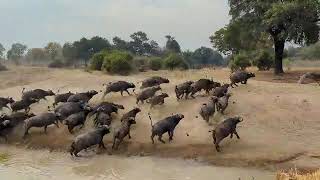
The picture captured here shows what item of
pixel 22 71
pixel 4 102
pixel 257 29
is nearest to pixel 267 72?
pixel 257 29

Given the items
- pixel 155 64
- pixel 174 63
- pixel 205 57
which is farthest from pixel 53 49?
pixel 174 63

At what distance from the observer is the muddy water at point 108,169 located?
14.1m

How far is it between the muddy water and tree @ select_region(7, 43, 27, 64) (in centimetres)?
5482

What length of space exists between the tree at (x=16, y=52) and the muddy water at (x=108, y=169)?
54.8m

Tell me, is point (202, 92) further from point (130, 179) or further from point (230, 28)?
point (230, 28)

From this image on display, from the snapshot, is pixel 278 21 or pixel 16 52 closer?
pixel 278 21

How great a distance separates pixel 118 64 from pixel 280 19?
8870 mm

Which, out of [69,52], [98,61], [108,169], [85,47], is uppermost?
[85,47]

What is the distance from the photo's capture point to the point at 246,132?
655 inches

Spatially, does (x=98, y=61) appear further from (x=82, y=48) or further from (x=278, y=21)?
(x=82, y=48)

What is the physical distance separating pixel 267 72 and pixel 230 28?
5.18m

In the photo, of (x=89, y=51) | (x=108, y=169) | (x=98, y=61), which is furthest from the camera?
(x=89, y=51)

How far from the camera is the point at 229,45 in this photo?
43438mm

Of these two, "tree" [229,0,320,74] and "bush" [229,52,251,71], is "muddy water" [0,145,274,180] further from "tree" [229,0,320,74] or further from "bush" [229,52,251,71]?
"bush" [229,52,251,71]
